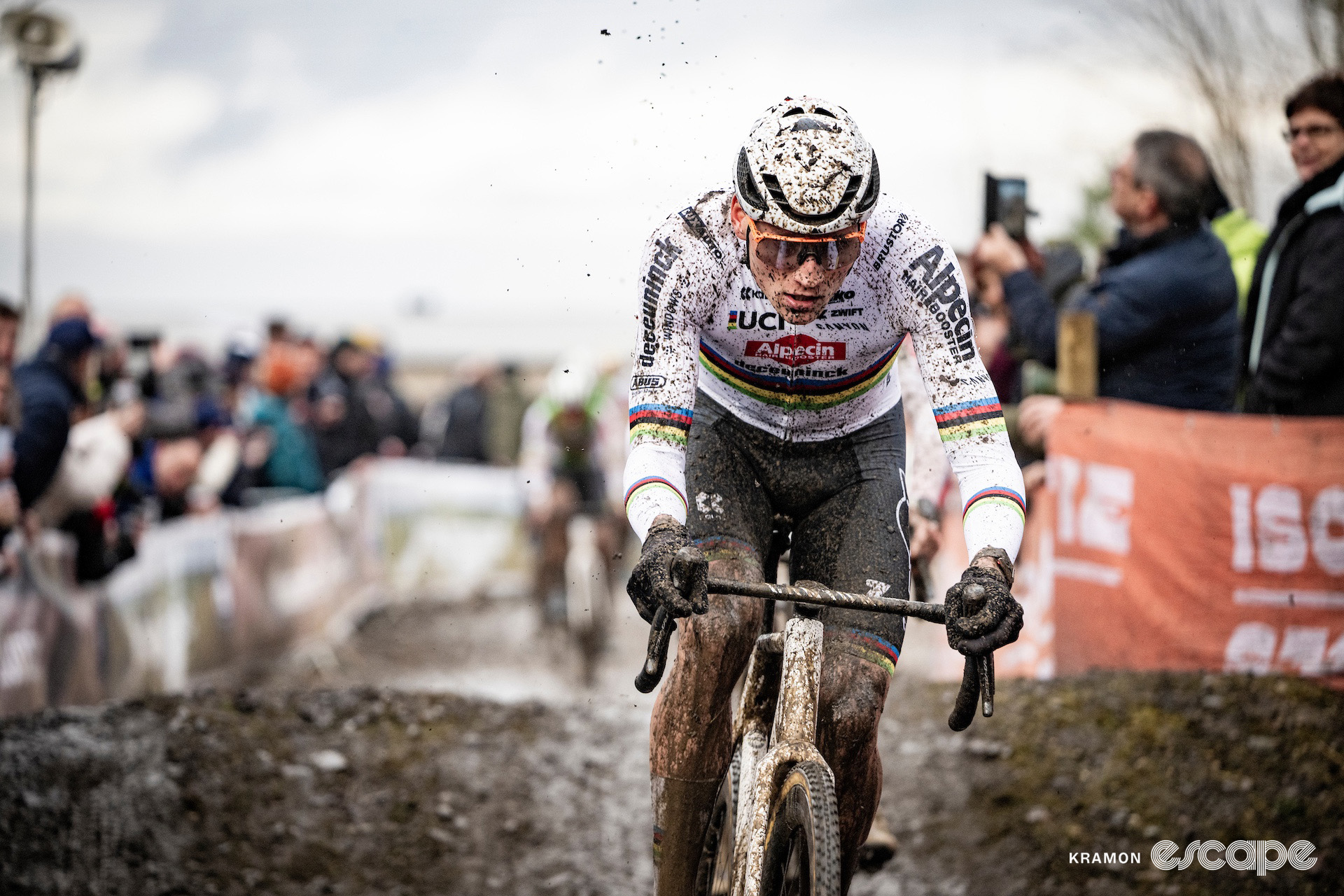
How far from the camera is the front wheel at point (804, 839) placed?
10.1ft

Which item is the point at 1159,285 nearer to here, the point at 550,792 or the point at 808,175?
the point at 808,175

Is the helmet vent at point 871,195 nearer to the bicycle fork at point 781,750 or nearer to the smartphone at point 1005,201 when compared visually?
the bicycle fork at point 781,750

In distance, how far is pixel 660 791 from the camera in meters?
3.86

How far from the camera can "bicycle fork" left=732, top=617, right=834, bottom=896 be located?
3354 millimetres

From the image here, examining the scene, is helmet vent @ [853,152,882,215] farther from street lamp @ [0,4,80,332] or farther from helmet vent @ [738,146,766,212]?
street lamp @ [0,4,80,332]

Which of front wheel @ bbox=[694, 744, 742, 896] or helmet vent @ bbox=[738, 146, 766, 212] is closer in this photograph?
helmet vent @ bbox=[738, 146, 766, 212]

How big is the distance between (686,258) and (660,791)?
5.41 feet

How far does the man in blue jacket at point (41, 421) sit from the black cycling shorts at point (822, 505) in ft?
14.4

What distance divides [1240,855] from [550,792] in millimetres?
3363

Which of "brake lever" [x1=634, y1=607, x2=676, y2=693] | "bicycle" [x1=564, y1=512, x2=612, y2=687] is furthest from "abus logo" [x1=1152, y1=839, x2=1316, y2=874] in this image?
"bicycle" [x1=564, y1=512, x2=612, y2=687]

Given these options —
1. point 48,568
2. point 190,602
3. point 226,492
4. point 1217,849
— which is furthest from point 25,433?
point 1217,849

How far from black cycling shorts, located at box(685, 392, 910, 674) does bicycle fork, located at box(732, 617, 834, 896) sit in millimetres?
218

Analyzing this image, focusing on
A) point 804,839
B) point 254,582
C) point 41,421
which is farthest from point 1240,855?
point 254,582

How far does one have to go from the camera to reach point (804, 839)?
324 cm
